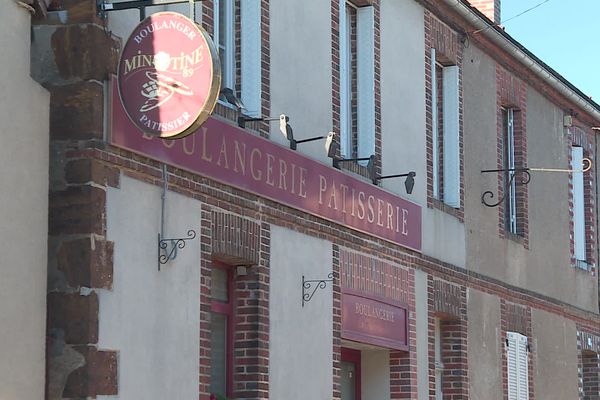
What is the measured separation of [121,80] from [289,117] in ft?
11.9

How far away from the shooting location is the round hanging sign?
10.3m

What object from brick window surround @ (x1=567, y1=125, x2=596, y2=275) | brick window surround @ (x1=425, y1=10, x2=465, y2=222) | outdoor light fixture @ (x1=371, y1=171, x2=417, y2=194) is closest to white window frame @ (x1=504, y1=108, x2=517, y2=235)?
brick window surround @ (x1=425, y1=10, x2=465, y2=222)

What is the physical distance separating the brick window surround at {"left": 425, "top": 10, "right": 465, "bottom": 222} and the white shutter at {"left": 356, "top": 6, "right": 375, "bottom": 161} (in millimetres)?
1726

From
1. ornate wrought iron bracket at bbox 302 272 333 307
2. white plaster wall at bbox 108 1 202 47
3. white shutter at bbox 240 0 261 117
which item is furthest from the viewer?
ornate wrought iron bracket at bbox 302 272 333 307

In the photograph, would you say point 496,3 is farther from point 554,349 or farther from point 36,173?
point 36,173

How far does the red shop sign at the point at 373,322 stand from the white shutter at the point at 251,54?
8.36 feet

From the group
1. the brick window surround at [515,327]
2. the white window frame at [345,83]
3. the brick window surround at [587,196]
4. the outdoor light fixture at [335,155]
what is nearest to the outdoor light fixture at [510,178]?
the brick window surround at [515,327]

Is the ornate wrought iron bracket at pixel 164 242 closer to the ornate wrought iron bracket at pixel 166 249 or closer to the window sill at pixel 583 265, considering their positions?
the ornate wrought iron bracket at pixel 166 249

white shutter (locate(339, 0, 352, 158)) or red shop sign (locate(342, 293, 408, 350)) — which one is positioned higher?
white shutter (locate(339, 0, 352, 158))

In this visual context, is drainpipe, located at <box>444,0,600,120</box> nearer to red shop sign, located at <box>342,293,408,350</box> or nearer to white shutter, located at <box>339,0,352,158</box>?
white shutter, located at <box>339,0,352,158</box>

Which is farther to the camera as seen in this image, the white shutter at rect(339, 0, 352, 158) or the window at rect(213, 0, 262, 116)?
the white shutter at rect(339, 0, 352, 158)

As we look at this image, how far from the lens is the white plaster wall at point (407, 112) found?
16.3m

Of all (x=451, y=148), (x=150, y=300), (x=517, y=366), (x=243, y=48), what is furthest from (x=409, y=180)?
(x=150, y=300)

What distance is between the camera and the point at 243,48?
1337 cm
